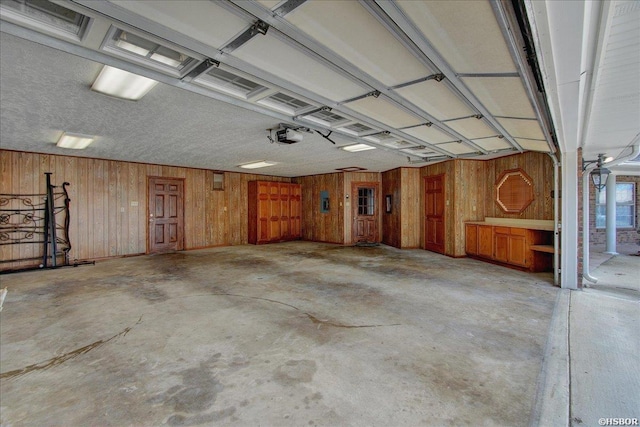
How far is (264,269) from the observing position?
590 cm

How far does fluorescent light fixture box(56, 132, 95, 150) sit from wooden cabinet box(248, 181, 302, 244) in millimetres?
4892

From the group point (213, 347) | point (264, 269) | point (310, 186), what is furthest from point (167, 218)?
point (213, 347)

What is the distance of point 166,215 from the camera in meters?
8.17

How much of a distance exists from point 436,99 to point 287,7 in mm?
1850

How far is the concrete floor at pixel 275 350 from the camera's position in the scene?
1867 mm

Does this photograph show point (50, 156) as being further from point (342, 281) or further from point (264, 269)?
point (342, 281)

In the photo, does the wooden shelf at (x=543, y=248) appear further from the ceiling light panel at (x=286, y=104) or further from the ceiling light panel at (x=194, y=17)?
the ceiling light panel at (x=194, y=17)

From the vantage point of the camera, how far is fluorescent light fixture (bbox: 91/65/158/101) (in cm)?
251

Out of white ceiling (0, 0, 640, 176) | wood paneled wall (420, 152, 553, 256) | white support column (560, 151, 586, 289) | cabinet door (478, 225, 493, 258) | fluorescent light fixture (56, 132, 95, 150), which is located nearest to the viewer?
white ceiling (0, 0, 640, 176)

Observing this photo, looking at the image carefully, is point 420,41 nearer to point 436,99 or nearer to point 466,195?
point 436,99

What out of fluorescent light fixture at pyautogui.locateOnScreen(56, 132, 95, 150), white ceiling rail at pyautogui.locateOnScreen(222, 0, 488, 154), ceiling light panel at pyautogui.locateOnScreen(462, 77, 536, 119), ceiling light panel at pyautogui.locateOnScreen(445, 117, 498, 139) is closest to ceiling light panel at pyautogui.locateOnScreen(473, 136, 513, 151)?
ceiling light panel at pyautogui.locateOnScreen(445, 117, 498, 139)

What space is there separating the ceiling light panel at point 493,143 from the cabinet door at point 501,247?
1.91m

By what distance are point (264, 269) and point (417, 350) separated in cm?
387

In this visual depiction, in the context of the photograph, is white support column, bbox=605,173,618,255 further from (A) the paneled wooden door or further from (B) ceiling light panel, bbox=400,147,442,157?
(A) the paneled wooden door
